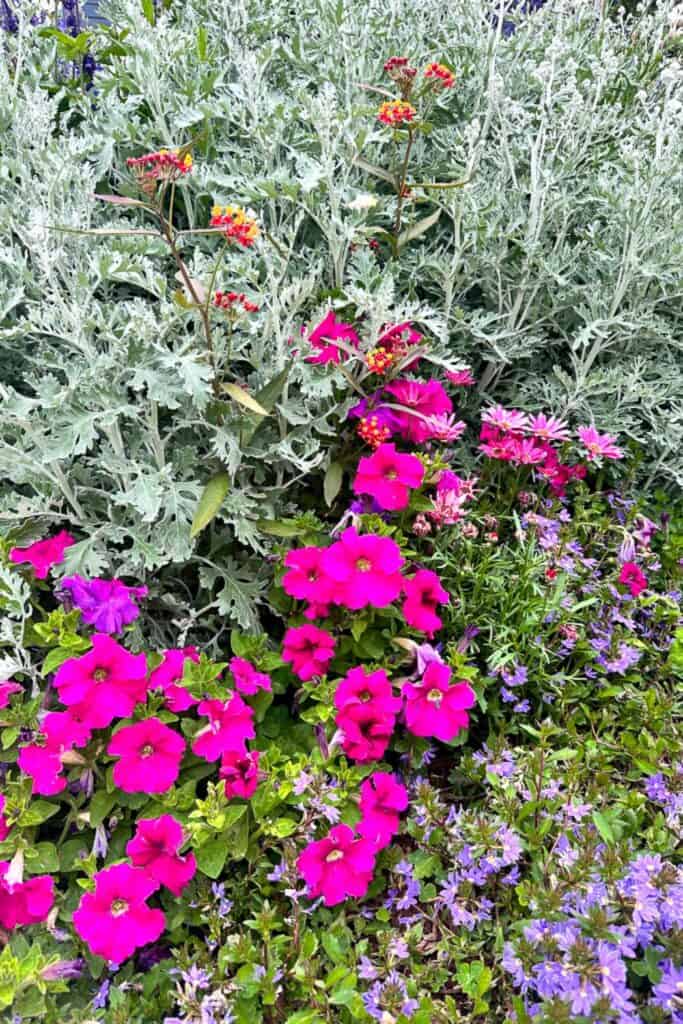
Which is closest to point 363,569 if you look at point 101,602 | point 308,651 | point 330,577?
point 330,577

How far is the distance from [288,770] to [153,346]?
878 millimetres

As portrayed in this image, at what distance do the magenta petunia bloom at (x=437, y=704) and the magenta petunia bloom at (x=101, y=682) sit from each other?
0.50 meters

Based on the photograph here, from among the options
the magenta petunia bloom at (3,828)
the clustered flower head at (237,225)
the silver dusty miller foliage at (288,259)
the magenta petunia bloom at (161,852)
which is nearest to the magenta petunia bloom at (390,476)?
the silver dusty miller foliage at (288,259)

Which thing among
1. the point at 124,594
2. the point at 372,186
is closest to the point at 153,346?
the point at 124,594

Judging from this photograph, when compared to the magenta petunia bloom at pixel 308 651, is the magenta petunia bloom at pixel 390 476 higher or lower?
higher

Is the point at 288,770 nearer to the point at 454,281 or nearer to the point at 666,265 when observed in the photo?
the point at 454,281

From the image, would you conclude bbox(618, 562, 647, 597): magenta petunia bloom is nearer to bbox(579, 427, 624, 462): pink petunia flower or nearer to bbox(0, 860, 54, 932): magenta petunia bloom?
bbox(579, 427, 624, 462): pink petunia flower

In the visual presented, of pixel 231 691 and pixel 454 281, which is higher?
pixel 454 281

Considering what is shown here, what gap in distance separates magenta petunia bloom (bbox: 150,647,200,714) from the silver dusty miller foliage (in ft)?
0.68

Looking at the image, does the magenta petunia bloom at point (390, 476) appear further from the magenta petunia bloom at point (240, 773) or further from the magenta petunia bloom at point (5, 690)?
the magenta petunia bloom at point (5, 690)

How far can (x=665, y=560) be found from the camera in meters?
2.09

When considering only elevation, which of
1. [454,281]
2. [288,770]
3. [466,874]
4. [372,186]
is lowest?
[466,874]

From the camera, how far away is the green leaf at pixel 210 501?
151cm

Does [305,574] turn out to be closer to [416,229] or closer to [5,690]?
[5,690]
